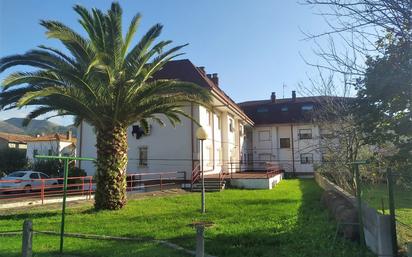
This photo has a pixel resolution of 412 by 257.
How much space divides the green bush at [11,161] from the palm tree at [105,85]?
29626mm

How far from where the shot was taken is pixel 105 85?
48.5 ft

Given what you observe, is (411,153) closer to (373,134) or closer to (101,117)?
(373,134)

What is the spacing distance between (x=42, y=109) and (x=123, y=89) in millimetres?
3265

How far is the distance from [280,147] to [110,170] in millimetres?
34081

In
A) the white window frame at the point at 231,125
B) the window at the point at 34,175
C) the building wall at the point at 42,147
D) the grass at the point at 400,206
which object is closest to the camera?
the grass at the point at 400,206

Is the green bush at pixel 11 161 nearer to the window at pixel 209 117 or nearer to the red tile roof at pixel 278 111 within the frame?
the window at pixel 209 117

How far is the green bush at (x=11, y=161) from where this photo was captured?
41750 millimetres

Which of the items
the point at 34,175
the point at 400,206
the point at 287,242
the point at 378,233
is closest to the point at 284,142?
the point at 34,175

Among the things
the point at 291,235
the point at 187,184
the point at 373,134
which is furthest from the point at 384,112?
the point at 187,184

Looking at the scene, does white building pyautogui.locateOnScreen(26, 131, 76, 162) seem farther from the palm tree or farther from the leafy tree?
the leafy tree

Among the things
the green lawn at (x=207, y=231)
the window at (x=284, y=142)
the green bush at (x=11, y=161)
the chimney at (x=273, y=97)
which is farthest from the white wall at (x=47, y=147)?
the green lawn at (x=207, y=231)

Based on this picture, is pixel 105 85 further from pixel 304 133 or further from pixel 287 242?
pixel 304 133

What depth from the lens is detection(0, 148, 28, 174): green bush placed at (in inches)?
1644

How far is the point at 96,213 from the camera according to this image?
1416 cm
